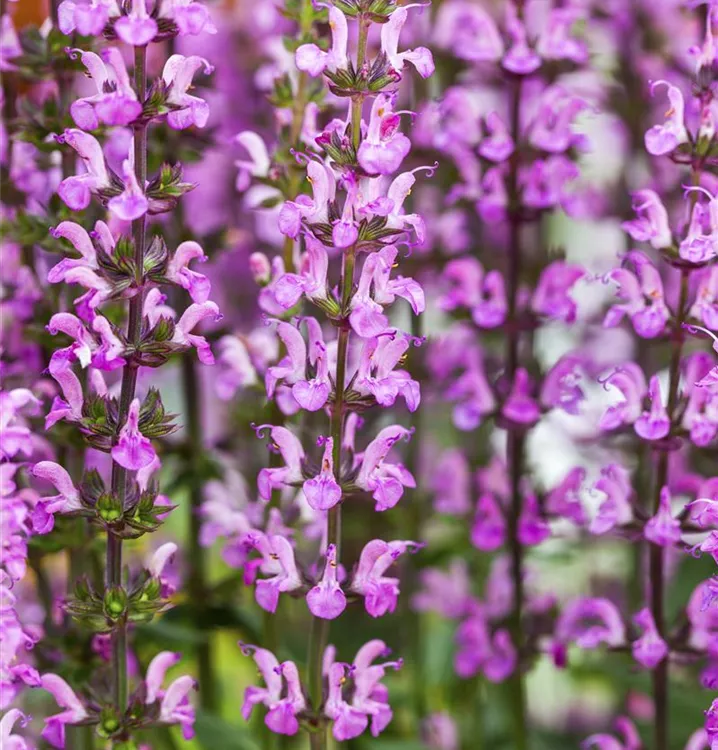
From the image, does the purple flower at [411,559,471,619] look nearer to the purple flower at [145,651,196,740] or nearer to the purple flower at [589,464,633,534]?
the purple flower at [589,464,633,534]

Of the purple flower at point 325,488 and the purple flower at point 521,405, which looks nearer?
the purple flower at point 325,488

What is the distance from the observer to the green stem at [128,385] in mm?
1321

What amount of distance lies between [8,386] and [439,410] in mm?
1611

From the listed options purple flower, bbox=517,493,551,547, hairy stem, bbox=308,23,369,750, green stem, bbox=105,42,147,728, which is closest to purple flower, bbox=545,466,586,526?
purple flower, bbox=517,493,551,547

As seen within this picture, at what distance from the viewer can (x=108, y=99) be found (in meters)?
1.25

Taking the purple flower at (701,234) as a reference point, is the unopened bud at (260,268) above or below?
below

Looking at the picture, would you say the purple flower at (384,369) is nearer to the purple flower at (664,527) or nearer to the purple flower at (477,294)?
the purple flower at (664,527)

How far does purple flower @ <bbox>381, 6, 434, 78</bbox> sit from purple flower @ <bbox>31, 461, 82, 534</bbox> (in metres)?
Result: 0.59

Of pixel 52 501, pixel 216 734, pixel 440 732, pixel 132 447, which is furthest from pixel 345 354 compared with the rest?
pixel 440 732

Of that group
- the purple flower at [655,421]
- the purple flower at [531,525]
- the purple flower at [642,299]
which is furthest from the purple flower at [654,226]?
the purple flower at [531,525]

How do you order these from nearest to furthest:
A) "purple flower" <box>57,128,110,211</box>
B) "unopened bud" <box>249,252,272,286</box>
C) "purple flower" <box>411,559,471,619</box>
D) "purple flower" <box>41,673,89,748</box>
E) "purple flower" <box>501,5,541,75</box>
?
"purple flower" <box>57,128,110,211</box> < "purple flower" <box>41,673,89,748</box> < "unopened bud" <box>249,252,272,286</box> < "purple flower" <box>501,5,541,75</box> < "purple flower" <box>411,559,471,619</box>

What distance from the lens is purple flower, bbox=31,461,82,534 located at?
1364mm

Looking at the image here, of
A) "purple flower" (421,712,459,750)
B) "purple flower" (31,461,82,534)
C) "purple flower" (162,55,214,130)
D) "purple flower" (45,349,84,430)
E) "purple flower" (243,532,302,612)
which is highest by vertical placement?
"purple flower" (162,55,214,130)

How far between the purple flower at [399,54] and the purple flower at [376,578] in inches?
21.1
